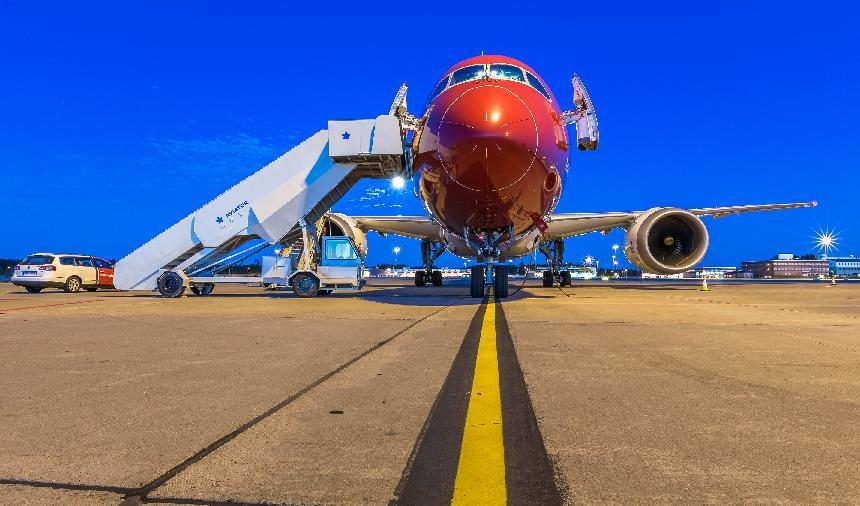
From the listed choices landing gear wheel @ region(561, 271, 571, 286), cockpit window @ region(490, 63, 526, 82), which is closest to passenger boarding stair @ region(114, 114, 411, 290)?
cockpit window @ region(490, 63, 526, 82)

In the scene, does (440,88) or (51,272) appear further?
(51,272)

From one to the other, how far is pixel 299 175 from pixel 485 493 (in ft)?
38.9

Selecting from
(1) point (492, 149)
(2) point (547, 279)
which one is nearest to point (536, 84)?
(1) point (492, 149)

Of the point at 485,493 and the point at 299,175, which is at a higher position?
the point at 299,175

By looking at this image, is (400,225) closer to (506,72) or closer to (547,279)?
(547,279)

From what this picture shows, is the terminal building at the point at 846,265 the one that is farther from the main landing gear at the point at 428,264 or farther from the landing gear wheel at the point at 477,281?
the landing gear wheel at the point at 477,281

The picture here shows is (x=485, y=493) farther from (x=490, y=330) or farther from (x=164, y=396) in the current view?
(x=490, y=330)

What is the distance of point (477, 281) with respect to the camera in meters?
12.0

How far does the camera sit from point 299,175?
12.8 meters

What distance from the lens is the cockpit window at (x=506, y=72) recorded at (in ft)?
29.1

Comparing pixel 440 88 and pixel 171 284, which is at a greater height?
pixel 440 88

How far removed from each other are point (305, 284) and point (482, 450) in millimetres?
11289

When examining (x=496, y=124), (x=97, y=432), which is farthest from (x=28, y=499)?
(x=496, y=124)

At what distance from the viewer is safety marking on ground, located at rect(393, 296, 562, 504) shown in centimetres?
173
